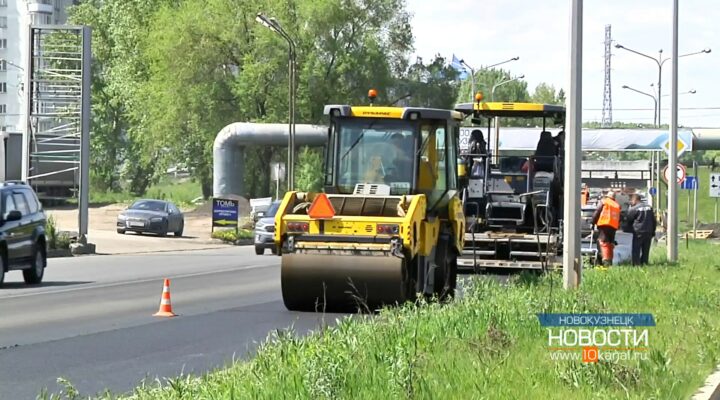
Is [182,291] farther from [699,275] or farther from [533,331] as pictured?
[533,331]

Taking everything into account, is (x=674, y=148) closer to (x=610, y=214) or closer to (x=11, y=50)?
(x=610, y=214)

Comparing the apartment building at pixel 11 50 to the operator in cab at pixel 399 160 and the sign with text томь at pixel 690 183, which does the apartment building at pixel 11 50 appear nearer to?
the sign with text томь at pixel 690 183

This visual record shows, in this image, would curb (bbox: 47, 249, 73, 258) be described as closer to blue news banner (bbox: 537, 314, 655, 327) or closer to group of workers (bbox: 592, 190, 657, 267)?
group of workers (bbox: 592, 190, 657, 267)

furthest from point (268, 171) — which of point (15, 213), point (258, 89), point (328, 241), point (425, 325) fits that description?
point (425, 325)

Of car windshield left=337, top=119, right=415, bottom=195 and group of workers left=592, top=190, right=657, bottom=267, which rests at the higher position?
car windshield left=337, top=119, right=415, bottom=195

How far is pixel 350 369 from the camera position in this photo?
9.67 meters

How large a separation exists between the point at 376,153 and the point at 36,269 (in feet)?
27.3

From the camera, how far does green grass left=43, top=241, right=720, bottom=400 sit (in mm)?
9133

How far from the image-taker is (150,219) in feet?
165

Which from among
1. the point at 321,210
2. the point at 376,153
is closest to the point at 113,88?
the point at 376,153

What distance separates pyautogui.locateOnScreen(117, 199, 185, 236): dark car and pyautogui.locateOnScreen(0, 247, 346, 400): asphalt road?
67.0ft

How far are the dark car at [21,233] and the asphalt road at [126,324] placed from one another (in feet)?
1.37

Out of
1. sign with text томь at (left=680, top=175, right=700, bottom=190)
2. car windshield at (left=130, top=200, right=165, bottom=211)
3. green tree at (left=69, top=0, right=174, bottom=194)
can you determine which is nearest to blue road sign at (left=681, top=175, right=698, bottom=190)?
sign with text томь at (left=680, top=175, right=700, bottom=190)

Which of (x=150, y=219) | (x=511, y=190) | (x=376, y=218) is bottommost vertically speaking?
(x=150, y=219)
